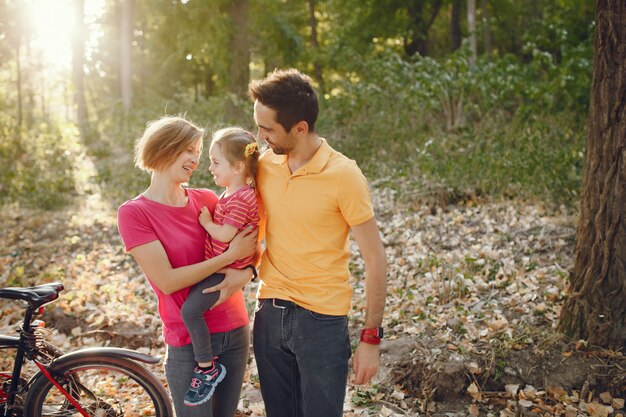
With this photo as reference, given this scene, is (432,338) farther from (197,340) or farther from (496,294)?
(197,340)

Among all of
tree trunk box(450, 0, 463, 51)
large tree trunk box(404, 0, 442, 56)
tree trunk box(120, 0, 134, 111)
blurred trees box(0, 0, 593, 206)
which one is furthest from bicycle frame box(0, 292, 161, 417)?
tree trunk box(120, 0, 134, 111)

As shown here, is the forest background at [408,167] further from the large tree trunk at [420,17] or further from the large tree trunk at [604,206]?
the large tree trunk at [604,206]

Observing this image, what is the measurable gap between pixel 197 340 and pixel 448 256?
4.95m

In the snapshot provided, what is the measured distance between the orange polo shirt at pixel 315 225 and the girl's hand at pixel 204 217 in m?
0.31

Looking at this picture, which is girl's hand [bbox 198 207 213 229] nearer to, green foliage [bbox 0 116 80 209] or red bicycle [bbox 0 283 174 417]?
red bicycle [bbox 0 283 174 417]

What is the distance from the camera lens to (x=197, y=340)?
2.90m

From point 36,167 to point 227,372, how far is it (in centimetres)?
Result: 1366

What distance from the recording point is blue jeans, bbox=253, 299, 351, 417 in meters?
2.82

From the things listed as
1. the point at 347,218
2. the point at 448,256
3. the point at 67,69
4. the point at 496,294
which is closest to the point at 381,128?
the point at 448,256

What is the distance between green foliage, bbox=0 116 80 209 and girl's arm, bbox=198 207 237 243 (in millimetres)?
11023

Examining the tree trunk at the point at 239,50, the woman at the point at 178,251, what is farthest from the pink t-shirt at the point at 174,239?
the tree trunk at the point at 239,50

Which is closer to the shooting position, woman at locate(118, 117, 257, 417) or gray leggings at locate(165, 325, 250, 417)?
woman at locate(118, 117, 257, 417)

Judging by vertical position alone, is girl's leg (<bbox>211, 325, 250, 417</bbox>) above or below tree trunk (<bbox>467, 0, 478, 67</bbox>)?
below

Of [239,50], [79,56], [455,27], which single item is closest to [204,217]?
[239,50]
